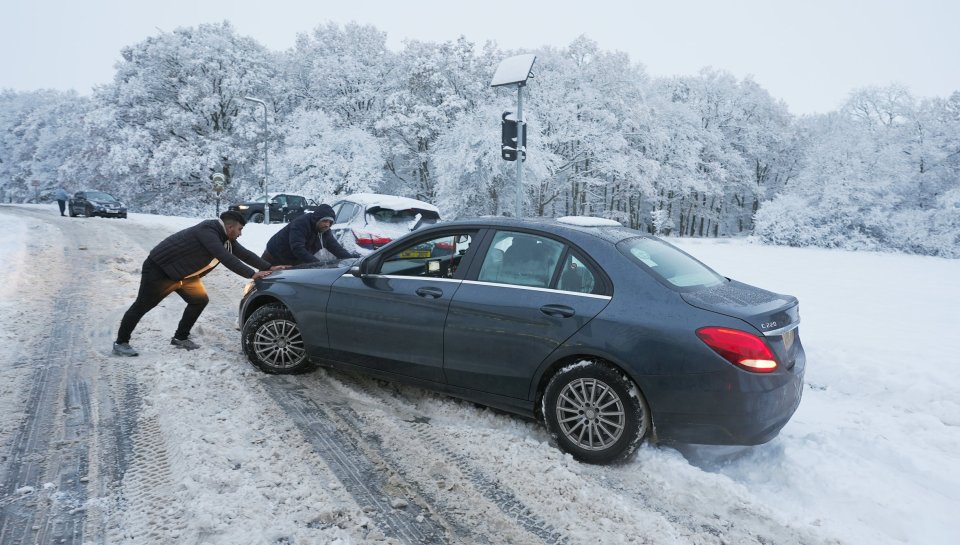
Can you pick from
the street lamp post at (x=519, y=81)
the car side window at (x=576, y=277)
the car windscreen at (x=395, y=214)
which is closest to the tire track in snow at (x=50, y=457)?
the car side window at (x=576, y=277)

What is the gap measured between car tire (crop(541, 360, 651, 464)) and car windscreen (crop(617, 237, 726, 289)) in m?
0.70

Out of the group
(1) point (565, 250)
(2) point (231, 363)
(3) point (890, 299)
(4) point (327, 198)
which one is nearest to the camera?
(1) point (565, 250)

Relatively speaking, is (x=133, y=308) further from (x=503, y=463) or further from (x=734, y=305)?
(x=734, y=305)

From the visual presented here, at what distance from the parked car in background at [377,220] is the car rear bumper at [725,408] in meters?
6.80

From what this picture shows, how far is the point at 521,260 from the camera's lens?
12.2 feet

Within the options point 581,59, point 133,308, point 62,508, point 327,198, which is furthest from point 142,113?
point 62,508

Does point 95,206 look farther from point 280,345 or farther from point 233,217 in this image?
point 280,345

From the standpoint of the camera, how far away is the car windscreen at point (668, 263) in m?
3.43

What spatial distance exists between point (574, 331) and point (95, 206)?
30244 millimetres

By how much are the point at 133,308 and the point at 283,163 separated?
2908 cm

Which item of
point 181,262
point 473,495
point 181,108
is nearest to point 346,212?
point 181,262

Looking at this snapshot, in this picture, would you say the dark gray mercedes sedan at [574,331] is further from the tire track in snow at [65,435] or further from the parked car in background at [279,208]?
the parked car in background at [279,208]

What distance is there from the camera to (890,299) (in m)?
9.05

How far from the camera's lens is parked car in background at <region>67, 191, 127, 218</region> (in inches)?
1029
